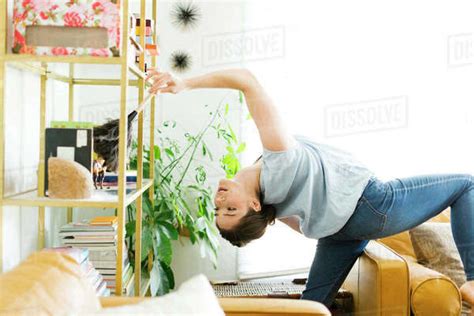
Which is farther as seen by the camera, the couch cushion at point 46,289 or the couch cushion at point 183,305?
the couch cushion at point 183,305

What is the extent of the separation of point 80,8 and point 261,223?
1143mm

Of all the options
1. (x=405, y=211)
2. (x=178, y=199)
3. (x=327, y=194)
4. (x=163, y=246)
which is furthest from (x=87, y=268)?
(x=405, y=211)

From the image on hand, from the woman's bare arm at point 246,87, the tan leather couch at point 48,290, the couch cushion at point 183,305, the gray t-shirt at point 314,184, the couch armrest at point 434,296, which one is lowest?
the couch armrest at point 434,296

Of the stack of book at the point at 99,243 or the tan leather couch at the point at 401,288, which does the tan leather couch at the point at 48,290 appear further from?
the tan leather couch at the point at 401,288

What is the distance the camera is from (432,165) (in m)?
3.24

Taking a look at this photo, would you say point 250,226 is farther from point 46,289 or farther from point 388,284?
point 46,289

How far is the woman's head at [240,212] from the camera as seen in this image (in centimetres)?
226

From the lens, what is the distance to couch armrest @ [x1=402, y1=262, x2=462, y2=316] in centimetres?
209

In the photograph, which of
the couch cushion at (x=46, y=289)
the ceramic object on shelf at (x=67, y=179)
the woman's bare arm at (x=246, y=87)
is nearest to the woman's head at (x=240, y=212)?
the woman's bare arm at (x=246, y=87)

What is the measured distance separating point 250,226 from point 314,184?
1.21ft

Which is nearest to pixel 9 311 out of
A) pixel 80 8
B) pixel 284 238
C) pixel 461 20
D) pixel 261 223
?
pixel 80 8

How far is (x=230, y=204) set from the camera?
232cm

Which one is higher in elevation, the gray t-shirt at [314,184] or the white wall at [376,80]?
the white wall at [376,80]

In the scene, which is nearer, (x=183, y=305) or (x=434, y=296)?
(x=183, y=305)
